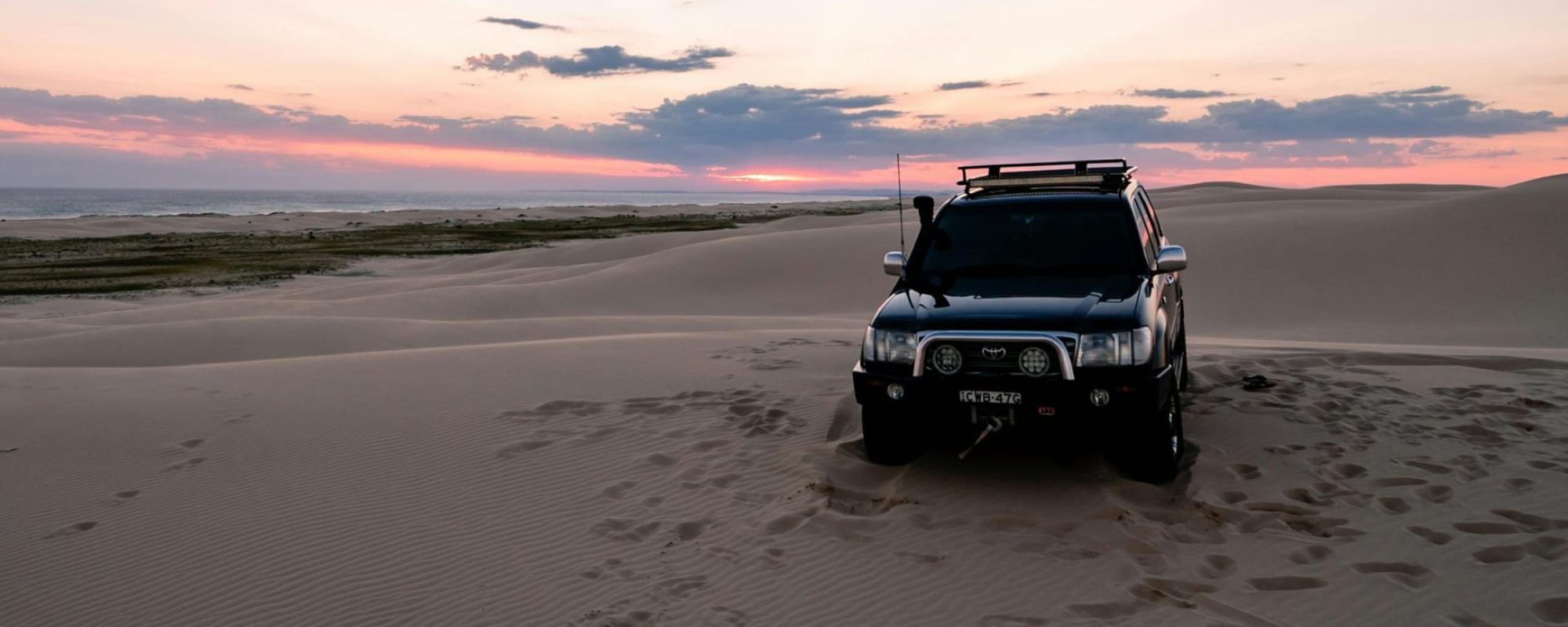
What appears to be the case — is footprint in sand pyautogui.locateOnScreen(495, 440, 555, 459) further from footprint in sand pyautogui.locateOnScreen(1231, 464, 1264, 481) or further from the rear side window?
the rear side window

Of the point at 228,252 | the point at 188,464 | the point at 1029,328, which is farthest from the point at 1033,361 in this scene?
the point at 228,252

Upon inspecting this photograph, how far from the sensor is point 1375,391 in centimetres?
889

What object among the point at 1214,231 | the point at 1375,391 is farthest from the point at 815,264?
the point at 1375,391

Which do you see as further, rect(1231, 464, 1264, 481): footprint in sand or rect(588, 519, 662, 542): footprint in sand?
rect(1231, 464, 1264, 481): footprint in sand

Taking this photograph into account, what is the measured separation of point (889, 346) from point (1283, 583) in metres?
2.47

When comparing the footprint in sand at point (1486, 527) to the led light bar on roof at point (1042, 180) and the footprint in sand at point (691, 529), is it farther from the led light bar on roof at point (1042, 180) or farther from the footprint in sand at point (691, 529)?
the footprint in sand at point (691, 529)

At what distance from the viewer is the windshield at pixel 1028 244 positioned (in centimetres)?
692

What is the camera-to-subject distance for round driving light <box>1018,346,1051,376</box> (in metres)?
5.74

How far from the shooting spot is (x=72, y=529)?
598cm

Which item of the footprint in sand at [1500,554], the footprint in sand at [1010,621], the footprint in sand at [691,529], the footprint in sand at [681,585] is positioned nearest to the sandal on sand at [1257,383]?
the footprint in sand at [1500,554]

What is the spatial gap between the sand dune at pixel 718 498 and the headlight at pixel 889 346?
855 mm

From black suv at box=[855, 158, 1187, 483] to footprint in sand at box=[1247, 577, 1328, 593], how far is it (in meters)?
1.11

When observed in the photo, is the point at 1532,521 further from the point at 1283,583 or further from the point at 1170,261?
the point at 1170,261

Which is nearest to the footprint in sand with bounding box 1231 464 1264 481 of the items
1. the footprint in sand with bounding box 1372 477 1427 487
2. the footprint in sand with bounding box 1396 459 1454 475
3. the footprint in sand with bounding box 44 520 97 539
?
the footprint in sand with bounding box 1372 477 1427 487
